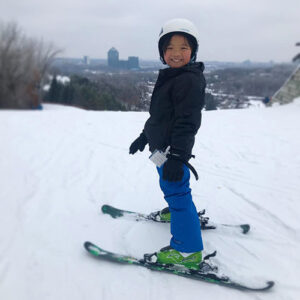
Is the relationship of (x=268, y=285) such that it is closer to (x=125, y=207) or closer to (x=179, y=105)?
(x=179, y=105)

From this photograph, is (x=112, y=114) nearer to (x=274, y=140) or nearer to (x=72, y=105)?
(x=72, y=105)

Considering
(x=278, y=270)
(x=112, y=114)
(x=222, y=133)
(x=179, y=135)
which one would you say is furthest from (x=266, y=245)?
(x=112, y=114)

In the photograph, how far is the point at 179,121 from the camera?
162 centimetres

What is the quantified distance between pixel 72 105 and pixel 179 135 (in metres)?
6.21

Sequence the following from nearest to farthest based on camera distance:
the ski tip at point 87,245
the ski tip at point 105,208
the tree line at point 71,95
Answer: the ski tip at point 87,245 → the ski tip at point 105,208 → the tree line at point 71,95

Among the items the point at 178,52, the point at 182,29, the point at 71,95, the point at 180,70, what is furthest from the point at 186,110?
the point at 71,95

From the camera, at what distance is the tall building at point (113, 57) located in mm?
3464

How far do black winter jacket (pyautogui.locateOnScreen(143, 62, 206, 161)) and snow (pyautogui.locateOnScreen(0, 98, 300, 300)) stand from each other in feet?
3.23

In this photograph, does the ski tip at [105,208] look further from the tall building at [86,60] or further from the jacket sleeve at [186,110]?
the tall building at [86,60]

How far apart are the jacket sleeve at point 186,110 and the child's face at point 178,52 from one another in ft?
0.45

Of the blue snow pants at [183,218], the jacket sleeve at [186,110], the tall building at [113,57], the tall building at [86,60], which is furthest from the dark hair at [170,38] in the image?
the tall building at [86,60]

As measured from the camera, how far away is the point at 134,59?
342cm

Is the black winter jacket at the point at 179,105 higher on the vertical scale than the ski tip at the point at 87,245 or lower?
higher

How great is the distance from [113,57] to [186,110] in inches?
89.6
